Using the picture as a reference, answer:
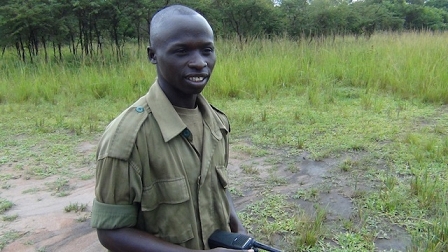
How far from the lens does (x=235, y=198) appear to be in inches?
128

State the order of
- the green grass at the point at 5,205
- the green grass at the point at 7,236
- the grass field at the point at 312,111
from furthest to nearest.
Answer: the green grass at the point at 5,205, the grass field at the point at 312,111, the green grass at the point at 7,236

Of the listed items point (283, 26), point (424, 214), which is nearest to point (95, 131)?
point (424, 214)

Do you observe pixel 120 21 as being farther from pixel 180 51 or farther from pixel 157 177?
pixel 157 177

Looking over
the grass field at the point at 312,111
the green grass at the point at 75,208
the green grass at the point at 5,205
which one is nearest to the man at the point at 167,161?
the grass field at the point at 312,111

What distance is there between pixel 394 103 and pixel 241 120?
2177 mm

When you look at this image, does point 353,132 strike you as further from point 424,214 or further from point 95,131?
point 95,131

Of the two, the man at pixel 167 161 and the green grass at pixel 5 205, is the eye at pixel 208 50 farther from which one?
the green grass at pixel 5 205

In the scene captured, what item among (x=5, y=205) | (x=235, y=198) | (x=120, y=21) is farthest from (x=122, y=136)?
(x=120, y=21)

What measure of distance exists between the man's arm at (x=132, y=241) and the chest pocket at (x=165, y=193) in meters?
0.07

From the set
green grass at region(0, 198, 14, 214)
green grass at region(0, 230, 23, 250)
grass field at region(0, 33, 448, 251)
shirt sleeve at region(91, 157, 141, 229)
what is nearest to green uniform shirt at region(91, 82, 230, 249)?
shirt sleeve at region(91, 157, 141, 229)

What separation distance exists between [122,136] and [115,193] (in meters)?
0.15

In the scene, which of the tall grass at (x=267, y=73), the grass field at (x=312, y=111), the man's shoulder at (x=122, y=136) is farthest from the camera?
the tall grass at (x=267, y=73)

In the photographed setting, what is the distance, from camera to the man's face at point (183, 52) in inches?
48.1

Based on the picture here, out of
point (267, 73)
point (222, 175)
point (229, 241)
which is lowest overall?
point (267, 73)
